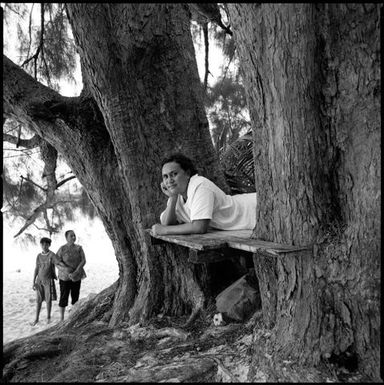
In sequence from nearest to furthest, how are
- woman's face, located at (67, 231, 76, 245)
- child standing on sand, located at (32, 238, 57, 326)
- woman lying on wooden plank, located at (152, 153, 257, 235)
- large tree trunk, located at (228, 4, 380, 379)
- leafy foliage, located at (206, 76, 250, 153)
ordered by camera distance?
large tree trunk, located at (228, 4, 380, 379)
woman lying on wooden plank, located at (152, 153, 257, 235)
woman's face, located at (67, 231, 76, 245)
child standing on sand, located at (32, 238, 57, 326)
leafy foliage, located at (206, 76, 250, 153)

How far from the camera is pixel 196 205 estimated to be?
2.55 meters

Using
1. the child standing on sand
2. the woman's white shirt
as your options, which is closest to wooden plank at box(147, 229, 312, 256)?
the woman's white shirt

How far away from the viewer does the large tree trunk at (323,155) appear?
68.4 inches

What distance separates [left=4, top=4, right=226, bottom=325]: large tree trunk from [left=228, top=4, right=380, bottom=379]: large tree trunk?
1.24m

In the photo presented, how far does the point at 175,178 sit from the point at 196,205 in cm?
34

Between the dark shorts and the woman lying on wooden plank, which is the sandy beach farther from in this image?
the woman lying on wooden plank

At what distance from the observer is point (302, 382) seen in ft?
5.78

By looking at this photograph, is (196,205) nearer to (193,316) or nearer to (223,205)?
(223,205)

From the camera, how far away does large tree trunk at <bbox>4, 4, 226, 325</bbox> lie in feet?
9.59

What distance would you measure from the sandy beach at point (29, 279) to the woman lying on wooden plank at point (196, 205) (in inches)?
167

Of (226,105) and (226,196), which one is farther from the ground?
(226,105)

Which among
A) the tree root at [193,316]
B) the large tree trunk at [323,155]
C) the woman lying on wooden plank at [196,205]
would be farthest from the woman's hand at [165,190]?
the large tree trunk at [323,155]

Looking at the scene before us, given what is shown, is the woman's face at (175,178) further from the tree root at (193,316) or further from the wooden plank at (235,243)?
the tree root at (193,316)

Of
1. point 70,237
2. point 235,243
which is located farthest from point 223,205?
point 70,237
